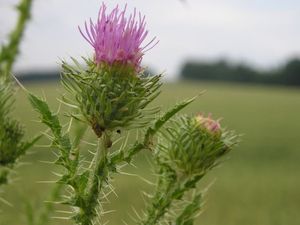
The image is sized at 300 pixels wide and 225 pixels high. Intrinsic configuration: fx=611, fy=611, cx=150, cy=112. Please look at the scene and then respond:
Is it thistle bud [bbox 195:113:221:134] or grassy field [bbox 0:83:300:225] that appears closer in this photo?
thistle bud [bbox 195:113:221:134]

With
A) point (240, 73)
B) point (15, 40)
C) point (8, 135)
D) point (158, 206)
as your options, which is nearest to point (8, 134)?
point (8, 135)

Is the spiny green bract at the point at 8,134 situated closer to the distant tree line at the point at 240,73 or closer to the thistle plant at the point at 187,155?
the thistle plant at the point at 187,155

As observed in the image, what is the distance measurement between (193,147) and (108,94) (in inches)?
21.2

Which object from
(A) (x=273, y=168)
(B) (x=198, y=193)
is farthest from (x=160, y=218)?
(A) (x=273, y=168)

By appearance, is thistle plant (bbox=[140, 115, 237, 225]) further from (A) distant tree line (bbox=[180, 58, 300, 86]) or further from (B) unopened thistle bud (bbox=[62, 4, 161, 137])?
(A) distant tree line (bbox=[180, 58, 300, 86])

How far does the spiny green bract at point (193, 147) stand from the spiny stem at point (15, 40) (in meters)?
0.78

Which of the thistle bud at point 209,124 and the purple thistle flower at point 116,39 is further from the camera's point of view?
the thistle bud at point 209,124

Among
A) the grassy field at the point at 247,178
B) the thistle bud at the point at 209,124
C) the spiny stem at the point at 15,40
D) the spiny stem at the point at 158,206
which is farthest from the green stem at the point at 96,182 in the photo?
the grassy field at the point at 247,178

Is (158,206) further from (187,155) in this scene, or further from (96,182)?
(96,182)

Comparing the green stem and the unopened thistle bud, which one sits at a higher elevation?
the unopened thistle bud

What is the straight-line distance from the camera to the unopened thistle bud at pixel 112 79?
4.41 feet

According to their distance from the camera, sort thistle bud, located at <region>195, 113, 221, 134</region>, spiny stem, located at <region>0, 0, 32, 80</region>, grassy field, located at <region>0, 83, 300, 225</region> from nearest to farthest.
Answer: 1. thistle bud, located at <region>195, 113, 221, 134</region>
2. spiny stem, located at <region>0, 0, 32, 80</region>
3. grassy field, located at <region>0, 83, 300, 225</region>

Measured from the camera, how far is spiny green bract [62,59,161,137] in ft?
4.42

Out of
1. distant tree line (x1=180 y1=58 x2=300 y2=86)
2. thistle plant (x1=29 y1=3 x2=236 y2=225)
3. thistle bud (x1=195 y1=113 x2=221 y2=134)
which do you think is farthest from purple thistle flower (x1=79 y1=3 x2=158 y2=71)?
distant tree line (x1=180 y1=58 x2=300 y2=86)
